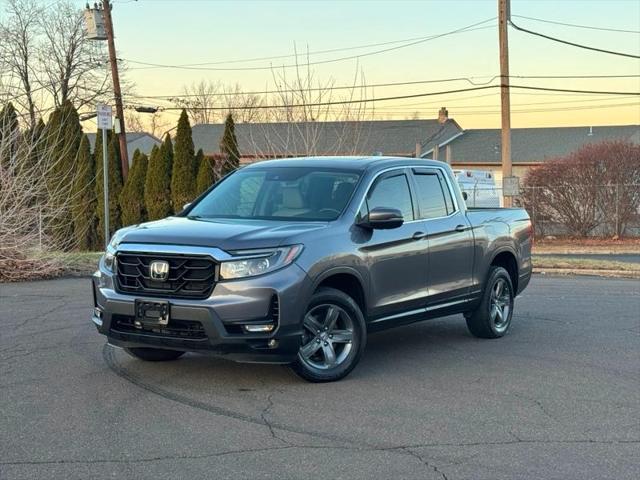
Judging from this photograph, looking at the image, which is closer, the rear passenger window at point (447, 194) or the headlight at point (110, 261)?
the headlight at point (110, 261)

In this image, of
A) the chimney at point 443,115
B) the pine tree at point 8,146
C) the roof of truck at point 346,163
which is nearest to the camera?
the roof of truck at point 346,163

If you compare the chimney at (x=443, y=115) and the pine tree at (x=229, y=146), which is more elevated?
the chimney at (x=443, y=115)

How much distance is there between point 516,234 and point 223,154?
2047 centimetres

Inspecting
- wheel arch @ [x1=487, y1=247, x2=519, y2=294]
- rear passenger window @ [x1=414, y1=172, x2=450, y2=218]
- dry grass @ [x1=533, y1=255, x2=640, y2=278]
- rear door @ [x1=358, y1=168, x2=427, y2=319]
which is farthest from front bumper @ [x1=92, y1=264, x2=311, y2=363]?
dry grass @ [x1=533, y1=255, x2=640, y2=278]

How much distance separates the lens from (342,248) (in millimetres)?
6578

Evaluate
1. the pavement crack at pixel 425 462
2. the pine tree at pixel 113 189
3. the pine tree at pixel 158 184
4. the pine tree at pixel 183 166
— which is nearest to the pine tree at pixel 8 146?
the pavement crack at pixel 425 462

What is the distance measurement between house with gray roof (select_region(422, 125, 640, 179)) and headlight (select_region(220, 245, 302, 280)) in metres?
47.7

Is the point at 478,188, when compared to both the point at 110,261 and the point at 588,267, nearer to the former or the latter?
the point at 588,267

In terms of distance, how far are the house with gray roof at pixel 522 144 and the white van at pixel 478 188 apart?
64.4 ft

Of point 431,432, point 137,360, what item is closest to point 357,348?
point 431,432

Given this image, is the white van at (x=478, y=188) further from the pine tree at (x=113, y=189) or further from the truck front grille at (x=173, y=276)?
the truck front grille at (x=173, y=276)

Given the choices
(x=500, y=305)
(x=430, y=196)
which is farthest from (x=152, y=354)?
(x=500, y=305)

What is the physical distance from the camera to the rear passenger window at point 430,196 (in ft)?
26.1

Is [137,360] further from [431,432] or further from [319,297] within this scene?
[431,432]
